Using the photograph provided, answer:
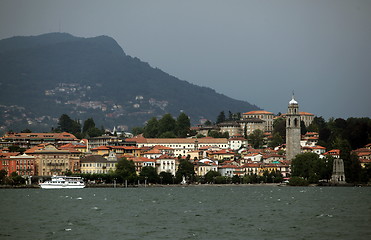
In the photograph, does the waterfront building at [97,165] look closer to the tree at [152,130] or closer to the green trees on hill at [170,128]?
the green trees on hill at [170,128]

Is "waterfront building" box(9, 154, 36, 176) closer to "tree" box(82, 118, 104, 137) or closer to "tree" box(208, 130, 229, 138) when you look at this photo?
"tree" box(82, 118, 104, 137)

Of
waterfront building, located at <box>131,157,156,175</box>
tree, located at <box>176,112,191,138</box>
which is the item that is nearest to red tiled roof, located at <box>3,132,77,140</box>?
tree, located at <box>176,112,191,138</box>

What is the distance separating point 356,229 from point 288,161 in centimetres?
8937

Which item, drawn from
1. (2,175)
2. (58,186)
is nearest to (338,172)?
(58,186)

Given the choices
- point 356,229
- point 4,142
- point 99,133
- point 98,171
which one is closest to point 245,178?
point 98,171

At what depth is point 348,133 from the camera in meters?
144

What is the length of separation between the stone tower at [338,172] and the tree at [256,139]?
5315 cm

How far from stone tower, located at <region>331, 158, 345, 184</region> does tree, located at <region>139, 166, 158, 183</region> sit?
84.9 feet

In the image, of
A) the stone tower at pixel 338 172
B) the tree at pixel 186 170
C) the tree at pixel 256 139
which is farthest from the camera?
the tree at pixel 256 139

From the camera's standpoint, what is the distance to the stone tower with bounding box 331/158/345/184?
4520 inches

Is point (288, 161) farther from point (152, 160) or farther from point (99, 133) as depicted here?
point (99, 133)

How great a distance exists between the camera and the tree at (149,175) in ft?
398

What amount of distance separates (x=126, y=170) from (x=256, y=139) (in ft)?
182

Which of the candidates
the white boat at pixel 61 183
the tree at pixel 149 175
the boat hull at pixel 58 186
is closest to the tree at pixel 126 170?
the tree at pixel 149 175
